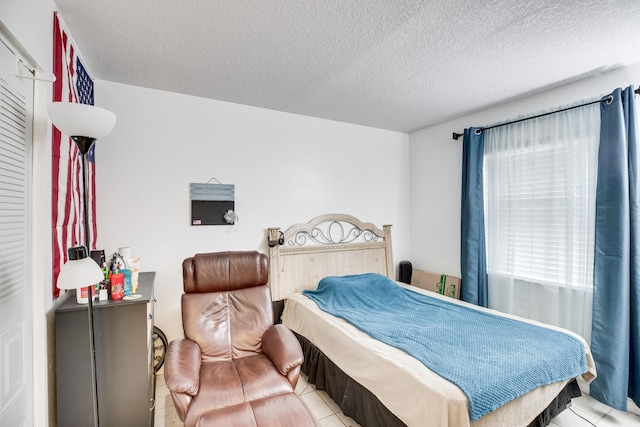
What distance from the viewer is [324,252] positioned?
3.48 meters

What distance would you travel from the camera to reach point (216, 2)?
160cm

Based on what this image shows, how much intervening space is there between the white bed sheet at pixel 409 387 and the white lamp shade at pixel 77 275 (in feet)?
5.26

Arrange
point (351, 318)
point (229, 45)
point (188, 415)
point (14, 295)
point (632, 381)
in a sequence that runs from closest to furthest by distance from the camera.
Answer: point (14, 295) < point (188, 415) < point (229, 45) < point (632, 381) < point (351, 318)

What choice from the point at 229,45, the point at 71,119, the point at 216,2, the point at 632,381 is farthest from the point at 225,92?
the point at 632,381

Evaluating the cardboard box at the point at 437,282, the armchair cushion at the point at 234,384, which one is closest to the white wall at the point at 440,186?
the cardboard box at the point at 437,282

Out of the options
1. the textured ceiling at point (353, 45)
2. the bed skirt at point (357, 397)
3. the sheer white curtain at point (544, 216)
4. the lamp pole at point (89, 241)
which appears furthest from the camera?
the sheer white curtain at point (544, 216)

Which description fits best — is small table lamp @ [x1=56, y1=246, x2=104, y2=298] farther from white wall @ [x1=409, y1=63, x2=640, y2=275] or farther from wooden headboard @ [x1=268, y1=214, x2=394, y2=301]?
white wall @ [x1=409, y1=63, x2=640, y2=275]

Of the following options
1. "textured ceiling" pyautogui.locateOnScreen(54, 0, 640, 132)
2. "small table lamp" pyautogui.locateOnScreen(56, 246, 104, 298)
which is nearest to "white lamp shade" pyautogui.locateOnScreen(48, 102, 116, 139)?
"small table lamp" pyautogui.locateOnScreen(56, 246, 104, 298)

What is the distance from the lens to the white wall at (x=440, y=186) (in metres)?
3.25

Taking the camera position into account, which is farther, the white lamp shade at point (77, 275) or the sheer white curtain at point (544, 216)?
the sheer white curtain at point (544, 216)

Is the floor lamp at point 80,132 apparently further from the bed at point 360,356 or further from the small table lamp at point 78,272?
the bed at point 360,356

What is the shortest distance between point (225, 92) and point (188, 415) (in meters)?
2.56

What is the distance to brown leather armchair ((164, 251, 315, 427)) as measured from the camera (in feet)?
5.04

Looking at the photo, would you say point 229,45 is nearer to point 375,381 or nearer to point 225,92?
point 225,92
